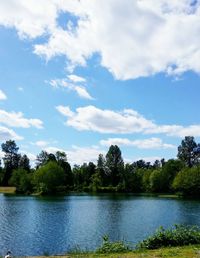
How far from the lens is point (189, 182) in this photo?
11506cm

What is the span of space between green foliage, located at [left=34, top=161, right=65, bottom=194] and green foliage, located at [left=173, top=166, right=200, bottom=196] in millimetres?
36695

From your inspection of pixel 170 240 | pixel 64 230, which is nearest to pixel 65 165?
pixel 64 230

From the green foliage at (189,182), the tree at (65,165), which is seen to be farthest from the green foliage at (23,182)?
the green foliage at (189,182)

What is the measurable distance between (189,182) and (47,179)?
43014 millimetres

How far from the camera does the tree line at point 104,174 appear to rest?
124500 mm

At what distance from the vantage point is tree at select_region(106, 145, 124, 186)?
152875mm

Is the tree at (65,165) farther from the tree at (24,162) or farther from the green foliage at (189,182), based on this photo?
the green foliage at (189,182)

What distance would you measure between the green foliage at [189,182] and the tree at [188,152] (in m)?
33.6

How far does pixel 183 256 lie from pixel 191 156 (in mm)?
139330

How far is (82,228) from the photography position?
1709 inches

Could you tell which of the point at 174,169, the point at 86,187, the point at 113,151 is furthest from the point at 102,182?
the point at 174,169

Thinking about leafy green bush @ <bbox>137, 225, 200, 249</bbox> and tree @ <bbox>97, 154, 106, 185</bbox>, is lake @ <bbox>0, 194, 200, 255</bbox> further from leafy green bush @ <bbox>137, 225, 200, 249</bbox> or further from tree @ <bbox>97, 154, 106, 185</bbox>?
tree @ <bbox>97, 154, 106, 185</bbox>

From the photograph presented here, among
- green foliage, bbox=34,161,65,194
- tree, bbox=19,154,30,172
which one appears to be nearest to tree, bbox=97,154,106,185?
green foliage, bbox=34,161,65,194

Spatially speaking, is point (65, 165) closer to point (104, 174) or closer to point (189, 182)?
point (104, 174)
